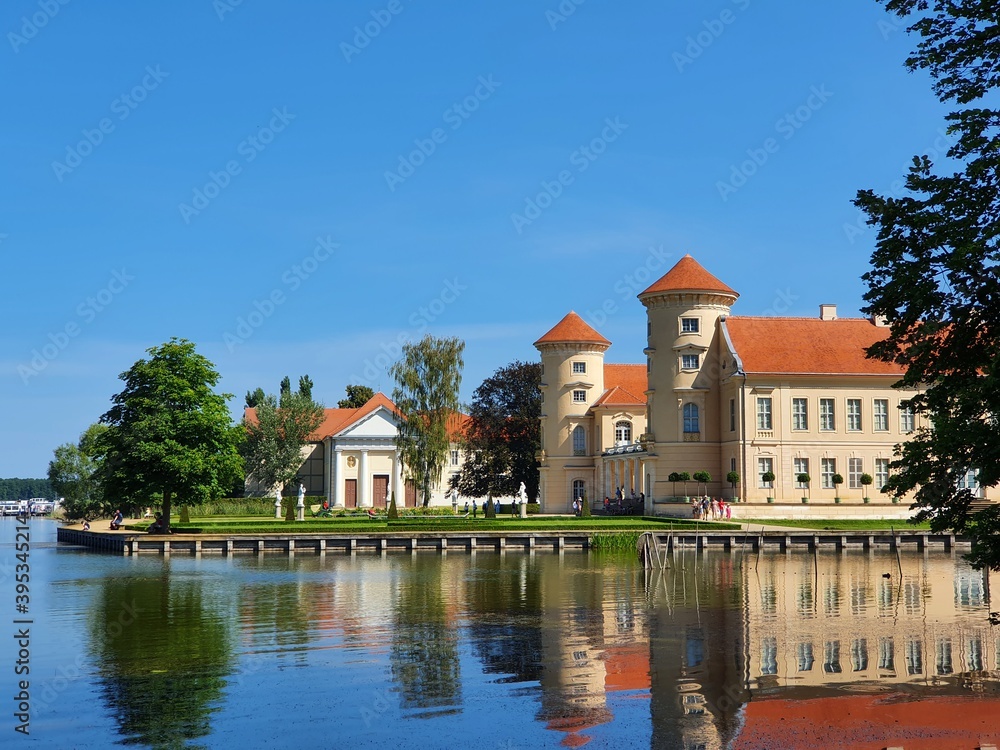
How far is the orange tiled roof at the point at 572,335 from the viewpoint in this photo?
7500 centimetres

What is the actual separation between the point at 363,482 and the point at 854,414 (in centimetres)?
4136

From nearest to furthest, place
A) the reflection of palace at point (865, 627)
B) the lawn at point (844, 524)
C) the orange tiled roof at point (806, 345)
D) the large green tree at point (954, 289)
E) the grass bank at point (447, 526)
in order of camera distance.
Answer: the large green tree at point (954, 289) → the reflection of palace at point (865, 627) → the grass bank at point (447, 526) → the lawn at point (844, 524) → the orange tiled roof at point (806, 345)

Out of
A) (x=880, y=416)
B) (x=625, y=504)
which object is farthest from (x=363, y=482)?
(x=880, y=416)

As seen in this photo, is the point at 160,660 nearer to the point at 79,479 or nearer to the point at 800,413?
the point at 800,413

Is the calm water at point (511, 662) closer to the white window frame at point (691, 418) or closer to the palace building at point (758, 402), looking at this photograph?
the palace building at point (758, 402)

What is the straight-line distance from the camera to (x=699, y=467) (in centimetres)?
6259

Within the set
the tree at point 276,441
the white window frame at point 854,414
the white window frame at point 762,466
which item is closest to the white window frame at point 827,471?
the white window frame at point 854,414

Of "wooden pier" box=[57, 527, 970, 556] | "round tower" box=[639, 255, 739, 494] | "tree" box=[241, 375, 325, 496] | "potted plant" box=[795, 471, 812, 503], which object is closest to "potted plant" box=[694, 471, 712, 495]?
"round tower" box=[639, 255, 739, 494]

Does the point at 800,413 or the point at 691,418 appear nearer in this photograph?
the point at 800,413

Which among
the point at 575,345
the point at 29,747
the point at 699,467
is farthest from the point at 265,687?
the point at 575,345

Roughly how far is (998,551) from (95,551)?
46526 mm

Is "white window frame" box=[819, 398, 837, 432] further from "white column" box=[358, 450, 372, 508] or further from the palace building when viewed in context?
"white column" box=[358, 450, 372, 508]

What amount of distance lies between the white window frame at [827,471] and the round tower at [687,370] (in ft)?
20.1

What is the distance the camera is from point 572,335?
74.9 m
